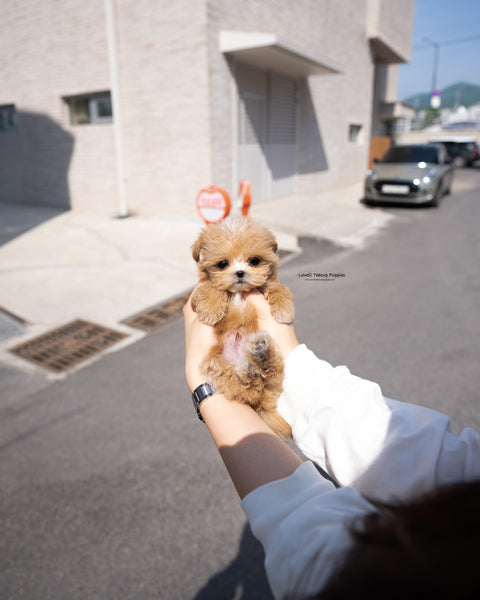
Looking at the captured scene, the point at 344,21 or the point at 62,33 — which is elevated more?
the point at 344,21

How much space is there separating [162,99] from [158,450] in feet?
33.7

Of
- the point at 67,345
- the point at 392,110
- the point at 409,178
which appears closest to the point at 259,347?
the point at 67,345

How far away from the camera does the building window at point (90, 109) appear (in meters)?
12.5

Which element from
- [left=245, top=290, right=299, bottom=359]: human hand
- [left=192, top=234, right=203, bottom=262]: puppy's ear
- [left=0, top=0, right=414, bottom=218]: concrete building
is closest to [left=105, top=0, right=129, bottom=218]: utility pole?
[left=0, top=0, right=414, bottom=218]: concrete building

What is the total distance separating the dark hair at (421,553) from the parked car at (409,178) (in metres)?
12.9

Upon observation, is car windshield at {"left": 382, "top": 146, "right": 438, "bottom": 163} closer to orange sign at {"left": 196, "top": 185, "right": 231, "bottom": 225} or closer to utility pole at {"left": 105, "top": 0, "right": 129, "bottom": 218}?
utility pole at {"left": 105, "top": 0, "right": 129, "bottom": 218}

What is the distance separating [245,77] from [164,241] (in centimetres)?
574

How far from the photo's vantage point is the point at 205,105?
1038 centimetres

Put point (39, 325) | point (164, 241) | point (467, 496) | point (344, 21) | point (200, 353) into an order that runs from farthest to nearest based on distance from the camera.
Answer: point (344, 21)
point (164, 241)
point (39, 325)
point (200, 353)
point (467, 496)

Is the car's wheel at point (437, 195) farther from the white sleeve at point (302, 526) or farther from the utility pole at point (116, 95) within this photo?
the white sleeve at point (302, 526)

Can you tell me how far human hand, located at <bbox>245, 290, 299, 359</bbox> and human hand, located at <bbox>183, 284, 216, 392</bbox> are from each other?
10.3 inches

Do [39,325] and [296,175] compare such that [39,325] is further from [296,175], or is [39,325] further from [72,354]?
[296,175]

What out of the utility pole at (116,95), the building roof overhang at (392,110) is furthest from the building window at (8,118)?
the building roof overhang at (392,110)

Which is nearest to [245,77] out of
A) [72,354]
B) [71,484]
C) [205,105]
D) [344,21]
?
[205,105]
